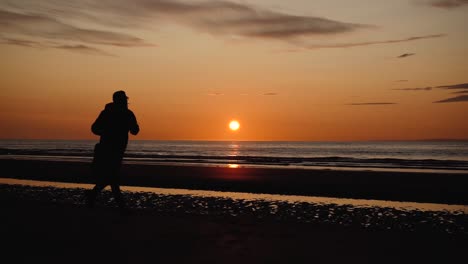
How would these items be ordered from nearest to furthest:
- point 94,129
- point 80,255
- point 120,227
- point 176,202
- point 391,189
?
point 80,255 < point 120,227 < point 94,129 < point 176,202 < point 391,189

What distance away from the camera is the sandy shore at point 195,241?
5.30m

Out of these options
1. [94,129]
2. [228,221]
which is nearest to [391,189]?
[228,221]

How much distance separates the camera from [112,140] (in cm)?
890

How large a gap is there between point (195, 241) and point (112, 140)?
11.2 ft

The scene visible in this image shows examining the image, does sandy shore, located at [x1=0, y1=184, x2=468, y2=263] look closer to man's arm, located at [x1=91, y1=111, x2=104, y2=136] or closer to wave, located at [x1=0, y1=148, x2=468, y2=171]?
man's arm, located at [x1=91, y1=111, x2=104, y2=136]

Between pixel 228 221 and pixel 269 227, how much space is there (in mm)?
900

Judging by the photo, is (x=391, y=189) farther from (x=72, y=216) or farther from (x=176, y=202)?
(x=72, y=216)

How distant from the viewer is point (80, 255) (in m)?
5.30

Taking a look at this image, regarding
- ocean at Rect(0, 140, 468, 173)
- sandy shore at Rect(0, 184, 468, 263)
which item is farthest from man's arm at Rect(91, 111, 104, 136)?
ocean at Rect(0, 140, 468, 173)

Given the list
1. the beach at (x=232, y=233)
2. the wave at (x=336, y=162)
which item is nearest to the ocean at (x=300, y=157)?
the wave at (x=336, y=162)

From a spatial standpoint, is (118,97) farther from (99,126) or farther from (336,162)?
(336,162)

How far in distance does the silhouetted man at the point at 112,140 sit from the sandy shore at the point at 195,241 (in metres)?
0.62

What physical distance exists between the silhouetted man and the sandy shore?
0.62m

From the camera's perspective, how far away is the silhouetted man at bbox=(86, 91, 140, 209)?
884cm
